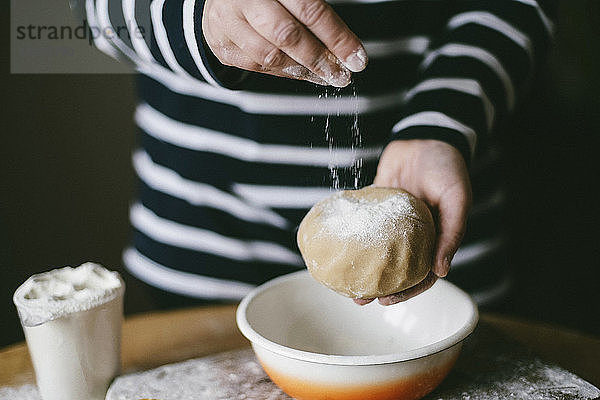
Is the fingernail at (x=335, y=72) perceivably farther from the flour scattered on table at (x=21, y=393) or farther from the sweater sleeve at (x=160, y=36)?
the flour scattered on table at (x=21, y=393)

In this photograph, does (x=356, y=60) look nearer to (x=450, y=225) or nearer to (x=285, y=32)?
(x=285, y=32)

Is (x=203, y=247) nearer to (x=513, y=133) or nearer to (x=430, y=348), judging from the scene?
(x=430, y=348)

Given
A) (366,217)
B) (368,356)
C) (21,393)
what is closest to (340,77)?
(366,217)

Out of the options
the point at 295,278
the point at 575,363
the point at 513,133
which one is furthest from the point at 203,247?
the point at 513,133

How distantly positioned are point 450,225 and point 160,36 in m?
0.39

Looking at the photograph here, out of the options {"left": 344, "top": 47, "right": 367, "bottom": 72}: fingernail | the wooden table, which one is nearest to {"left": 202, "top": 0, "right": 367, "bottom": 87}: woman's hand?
{"left": 344, "top": 47, "right": 367, "bottom": 72}: fingernail

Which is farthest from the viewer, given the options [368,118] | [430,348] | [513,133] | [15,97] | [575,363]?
[513,133]

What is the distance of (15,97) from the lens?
1574 millimetres

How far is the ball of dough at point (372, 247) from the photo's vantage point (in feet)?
2.33

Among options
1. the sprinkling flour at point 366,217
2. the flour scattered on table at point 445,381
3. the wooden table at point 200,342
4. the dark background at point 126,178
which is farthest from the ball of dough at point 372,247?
the dark background at point 126,178

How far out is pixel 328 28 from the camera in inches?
23.6

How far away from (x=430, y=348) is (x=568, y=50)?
1.44 m

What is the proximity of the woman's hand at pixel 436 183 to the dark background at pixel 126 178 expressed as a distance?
2.57 ft

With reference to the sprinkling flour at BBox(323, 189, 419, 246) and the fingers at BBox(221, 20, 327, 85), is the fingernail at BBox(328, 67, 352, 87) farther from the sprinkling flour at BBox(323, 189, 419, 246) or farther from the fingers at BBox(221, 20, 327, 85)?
the sprinkling flour at BBox(323, 189, 419, 246)
